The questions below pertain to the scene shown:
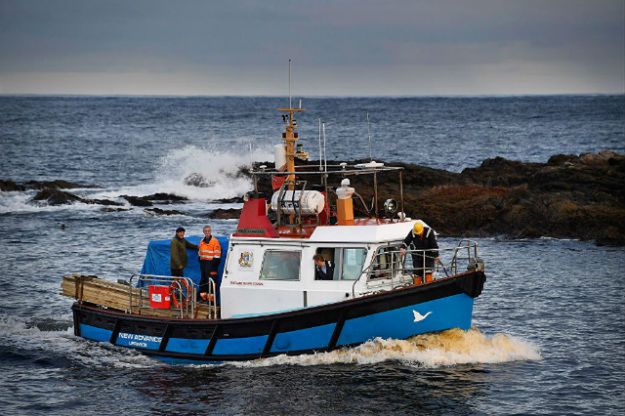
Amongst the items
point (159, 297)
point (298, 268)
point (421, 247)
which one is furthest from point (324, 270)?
point (159, 297)

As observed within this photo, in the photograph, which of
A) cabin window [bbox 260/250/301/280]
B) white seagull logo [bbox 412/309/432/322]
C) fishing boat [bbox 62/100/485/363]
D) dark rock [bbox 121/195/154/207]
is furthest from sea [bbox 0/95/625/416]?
cabin window [bbox 260/250/301/280]

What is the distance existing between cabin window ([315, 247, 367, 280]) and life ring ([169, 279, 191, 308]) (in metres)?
3.11

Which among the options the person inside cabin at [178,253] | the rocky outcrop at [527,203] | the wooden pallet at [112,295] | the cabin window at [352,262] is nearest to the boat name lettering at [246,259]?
the wooden pallet at [112,295]

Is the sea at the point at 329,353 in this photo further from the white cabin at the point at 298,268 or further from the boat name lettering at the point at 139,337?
the white cabin at the point at 298,268

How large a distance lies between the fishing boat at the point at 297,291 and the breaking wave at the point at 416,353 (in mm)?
173

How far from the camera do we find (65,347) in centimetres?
2353

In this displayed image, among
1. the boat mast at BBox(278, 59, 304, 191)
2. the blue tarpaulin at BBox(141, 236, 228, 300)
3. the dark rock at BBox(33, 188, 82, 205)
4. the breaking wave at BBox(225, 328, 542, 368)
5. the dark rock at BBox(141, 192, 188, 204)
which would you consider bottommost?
the breaking wave at BBox(225, 328, 542, 368)

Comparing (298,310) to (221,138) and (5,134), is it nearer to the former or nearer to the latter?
(221,138)

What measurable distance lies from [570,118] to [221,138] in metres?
74.3

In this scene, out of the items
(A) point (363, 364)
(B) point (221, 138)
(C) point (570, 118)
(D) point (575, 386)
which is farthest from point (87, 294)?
(C) point (570, 118)

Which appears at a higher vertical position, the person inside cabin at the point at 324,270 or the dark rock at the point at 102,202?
the person inside cabin at the point at 324,270

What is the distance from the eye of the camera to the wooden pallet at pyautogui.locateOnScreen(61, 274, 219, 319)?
22469 mm

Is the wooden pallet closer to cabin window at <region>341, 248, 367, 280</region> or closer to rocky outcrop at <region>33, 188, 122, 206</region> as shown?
cabin window at <region>341, 248, 367, 280</region>

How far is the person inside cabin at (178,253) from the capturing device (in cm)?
2258
